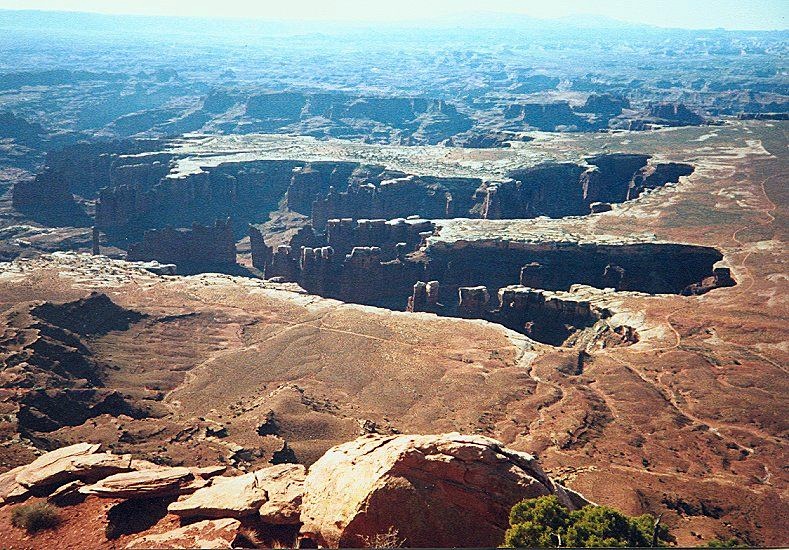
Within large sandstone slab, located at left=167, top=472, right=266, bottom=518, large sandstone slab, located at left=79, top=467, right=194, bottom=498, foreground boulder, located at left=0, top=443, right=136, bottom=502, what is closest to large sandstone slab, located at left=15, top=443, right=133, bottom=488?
foreground boulder, located at left=0, top=443, right=136, bottom=502


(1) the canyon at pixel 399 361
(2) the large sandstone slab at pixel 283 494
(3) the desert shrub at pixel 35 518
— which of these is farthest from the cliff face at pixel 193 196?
(2) the large sandstone slab at pixel 283 494

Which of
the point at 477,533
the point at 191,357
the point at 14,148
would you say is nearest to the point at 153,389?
the point at 191,357

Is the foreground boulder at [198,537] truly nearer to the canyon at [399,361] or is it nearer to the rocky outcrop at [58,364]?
the canyon at [399,361]

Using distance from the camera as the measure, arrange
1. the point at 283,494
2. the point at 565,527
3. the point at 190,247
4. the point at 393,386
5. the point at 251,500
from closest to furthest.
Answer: the point at 565,527 < the point at 251,500 < the point at 283,494 < the point at 393,386 < the point at 190,247

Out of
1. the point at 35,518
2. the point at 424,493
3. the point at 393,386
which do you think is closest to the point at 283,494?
the point at 424,493

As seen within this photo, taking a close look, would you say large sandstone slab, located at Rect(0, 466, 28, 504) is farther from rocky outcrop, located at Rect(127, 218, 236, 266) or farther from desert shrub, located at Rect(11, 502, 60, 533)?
rocky outcrop, located at Rect(127, 218, 236, 266)

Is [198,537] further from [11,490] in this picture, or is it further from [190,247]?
[190,247]
